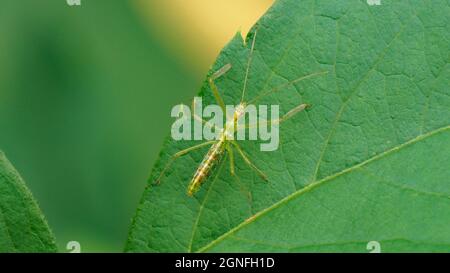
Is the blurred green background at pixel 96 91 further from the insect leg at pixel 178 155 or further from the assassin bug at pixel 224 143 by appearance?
the insect leg at pixel 178 155

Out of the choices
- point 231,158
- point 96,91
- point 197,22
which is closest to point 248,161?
point 231,158

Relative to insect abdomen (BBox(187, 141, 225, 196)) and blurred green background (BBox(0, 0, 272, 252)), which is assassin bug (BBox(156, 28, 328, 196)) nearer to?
insect abdomen (BBox(187, 141, 225, 196))

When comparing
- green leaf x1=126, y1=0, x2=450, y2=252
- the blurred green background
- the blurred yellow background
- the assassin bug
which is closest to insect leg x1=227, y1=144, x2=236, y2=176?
the assassin bug

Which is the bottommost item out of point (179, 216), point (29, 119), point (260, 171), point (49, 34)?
point (179, 216)

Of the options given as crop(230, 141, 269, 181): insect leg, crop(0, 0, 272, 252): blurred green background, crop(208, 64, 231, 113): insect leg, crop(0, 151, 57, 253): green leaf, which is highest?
crop(0, 0, 272, 252): blurred green background

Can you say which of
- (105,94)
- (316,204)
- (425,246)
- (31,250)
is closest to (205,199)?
(316,204)

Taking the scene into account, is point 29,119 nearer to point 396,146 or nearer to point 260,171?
point 260,171

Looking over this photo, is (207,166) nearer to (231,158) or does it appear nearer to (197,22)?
(231,158)
